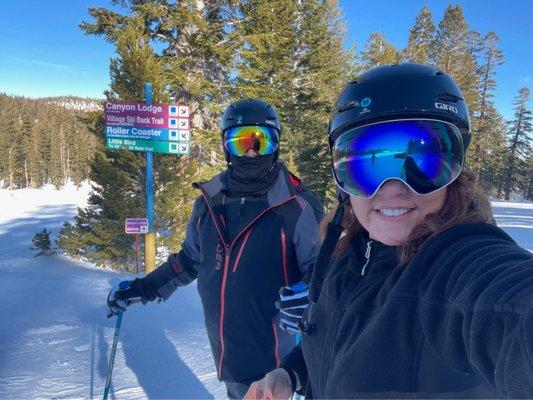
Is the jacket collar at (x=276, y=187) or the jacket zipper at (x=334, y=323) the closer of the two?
the jacket zipper at (x=334, y=323)

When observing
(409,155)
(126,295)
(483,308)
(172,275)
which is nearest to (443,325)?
(483,308)

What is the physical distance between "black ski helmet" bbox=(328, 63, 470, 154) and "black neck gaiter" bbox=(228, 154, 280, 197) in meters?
1.16

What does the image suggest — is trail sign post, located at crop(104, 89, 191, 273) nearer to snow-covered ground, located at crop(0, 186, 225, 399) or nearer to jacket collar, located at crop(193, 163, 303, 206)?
snow-covered ground, located at crop(0, 186, 225, 399)

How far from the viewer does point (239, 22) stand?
37.0ft

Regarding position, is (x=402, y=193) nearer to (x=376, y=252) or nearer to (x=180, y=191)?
(x=376, y=252)

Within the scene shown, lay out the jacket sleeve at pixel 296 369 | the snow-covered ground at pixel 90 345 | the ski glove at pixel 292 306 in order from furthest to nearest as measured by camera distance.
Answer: the snow-covered ground at pixel 90 345, the ski glove at pixel 292 306, the jacket sleeve at pixel 296 369

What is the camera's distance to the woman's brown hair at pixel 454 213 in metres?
1.02

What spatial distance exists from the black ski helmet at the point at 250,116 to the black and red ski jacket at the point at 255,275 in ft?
2.07

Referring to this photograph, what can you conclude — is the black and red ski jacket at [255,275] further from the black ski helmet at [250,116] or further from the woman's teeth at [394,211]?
the woman's teeth at [394,211]

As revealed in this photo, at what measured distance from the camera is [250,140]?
108 inches

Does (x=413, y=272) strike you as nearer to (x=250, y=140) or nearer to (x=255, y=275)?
(x=255, y=275)

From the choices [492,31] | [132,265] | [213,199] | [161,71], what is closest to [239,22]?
[161,71]

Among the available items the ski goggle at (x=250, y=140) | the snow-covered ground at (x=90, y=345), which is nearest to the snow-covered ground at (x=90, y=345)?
the snow-covered ground at (x=90, y=345)

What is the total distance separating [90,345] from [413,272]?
402cm
